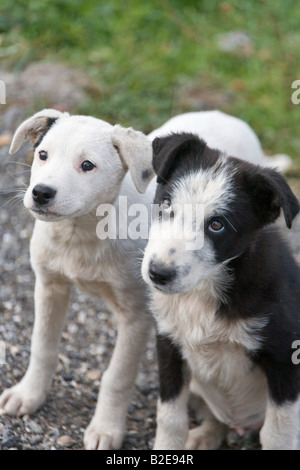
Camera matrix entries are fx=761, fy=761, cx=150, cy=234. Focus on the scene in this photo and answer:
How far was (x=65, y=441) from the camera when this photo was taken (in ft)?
15.1

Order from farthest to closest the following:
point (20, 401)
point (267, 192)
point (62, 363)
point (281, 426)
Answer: point (62, 363) < point (20, 401) < point (281, 426) < point (267, 192)

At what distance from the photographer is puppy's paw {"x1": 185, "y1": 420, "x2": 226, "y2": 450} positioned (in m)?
4.82

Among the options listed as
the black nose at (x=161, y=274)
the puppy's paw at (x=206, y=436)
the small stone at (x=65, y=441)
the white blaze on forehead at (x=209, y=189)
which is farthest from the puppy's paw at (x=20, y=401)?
the white blaze on forehead at (x=209, y=189)

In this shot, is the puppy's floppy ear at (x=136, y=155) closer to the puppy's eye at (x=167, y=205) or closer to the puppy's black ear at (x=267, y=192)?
the puppy's eye at (x=167, y=205)

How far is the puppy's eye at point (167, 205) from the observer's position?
12.4 ft

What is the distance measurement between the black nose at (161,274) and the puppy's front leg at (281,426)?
3.56 ft

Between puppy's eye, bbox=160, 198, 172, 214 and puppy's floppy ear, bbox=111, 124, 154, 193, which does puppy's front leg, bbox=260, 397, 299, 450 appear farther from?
puppy's floppy ear, bbox=111, 124, 154, 193

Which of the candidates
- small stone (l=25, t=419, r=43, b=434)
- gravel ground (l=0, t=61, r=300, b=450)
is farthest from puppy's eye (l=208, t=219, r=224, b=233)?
small stone (l=25, t=419, r=43, b=434)

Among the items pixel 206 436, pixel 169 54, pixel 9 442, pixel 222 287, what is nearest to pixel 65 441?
pixel 9 442

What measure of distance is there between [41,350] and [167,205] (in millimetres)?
1520

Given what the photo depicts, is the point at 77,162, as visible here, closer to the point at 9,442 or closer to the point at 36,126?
the point at 36,126

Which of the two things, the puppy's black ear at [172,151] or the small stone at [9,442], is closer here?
the puppy's black ear at [172,151]

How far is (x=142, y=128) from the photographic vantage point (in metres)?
A: 7.71
